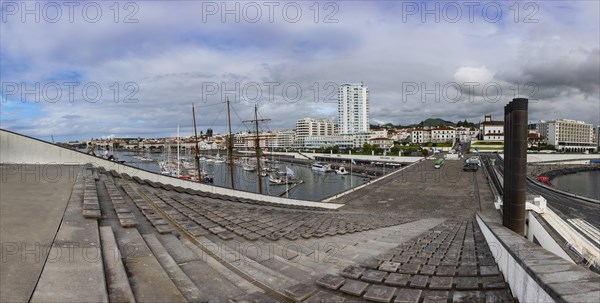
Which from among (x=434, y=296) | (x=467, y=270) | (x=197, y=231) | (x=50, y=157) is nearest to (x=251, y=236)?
(x=197, y=231)

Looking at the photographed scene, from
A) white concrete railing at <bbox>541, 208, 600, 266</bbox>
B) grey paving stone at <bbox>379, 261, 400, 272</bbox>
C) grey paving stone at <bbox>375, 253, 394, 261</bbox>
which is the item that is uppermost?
grey paving stone at <bbox>379, 261, 400, 272</bbox>

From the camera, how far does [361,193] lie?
22781 mm

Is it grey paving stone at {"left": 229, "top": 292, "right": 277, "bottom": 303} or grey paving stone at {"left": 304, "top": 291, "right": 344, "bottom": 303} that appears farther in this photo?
grey paving stone at {"left": 304, "top": 291, "right": 344, "bottom": 303}

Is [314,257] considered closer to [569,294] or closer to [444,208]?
[569,294]

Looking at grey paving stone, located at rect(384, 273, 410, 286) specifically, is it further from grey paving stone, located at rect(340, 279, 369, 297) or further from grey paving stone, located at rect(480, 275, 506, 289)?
grey paving stone, located at rect(480, 275, 506, 289)

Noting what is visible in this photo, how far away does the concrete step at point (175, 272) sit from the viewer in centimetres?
265

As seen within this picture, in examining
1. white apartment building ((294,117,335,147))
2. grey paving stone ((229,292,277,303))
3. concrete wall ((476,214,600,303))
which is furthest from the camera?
white apartment building ((294,117,335,147))

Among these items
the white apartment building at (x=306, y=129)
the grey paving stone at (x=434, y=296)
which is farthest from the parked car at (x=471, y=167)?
the white apartment building at (x=306, y=129)

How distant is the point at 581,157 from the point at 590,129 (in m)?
78.4

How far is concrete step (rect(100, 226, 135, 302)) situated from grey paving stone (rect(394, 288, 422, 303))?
235cm

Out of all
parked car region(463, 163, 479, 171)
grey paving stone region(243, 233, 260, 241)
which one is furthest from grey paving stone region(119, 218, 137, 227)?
parked car region(463, 163, 479, 171)

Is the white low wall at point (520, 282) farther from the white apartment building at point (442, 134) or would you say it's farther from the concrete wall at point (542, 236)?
the white apartment building at point (442, 134)

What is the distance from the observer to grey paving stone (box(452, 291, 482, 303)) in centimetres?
295

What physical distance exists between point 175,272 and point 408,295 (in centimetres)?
236
